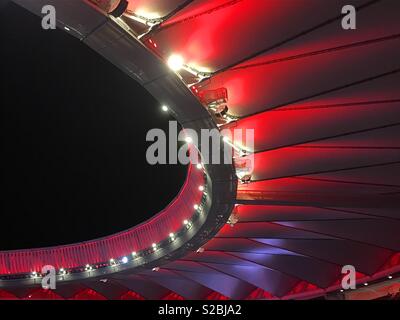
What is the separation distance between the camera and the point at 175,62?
8539 mm

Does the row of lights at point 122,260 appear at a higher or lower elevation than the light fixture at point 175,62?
lower

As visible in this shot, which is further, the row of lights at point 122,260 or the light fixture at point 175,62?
the row of lights at point 122,260

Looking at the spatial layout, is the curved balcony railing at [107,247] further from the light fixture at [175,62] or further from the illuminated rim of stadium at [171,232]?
the light fixture at [175,62]

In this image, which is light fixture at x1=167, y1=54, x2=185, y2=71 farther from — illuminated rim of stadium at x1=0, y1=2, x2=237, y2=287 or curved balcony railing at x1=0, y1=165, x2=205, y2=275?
curved balcony railing at x1=0, y1=165, x2=205, y2=275

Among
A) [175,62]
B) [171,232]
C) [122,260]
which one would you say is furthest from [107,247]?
[175,62]

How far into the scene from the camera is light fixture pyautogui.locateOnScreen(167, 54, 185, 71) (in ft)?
27.5

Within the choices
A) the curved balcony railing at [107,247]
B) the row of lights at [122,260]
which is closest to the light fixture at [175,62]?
the curved balcony railing at [107,247]

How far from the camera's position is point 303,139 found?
11094 mm

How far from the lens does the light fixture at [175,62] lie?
8392 millimetres

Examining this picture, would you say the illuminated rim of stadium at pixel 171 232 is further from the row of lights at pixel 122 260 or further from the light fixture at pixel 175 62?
the light fixture at pixel 175 62

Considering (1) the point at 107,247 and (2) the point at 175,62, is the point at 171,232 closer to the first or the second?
(1) the point at 107,247

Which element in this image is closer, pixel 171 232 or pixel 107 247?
pixel 171 232

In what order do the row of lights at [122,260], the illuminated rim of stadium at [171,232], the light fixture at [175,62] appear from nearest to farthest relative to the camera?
the light fixture at [175,62], the illuminated rim of stadium at [171,232], the row of lights at [122,260]

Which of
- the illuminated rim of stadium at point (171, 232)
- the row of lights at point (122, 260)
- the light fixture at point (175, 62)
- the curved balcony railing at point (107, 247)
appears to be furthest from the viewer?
the curved balcony railing at point (107, 247)
